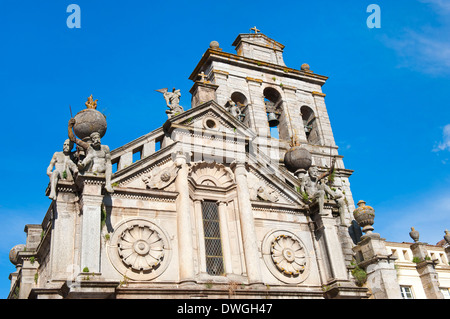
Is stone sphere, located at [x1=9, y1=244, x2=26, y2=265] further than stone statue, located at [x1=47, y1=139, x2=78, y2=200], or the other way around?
stone sphere, located at [x1=9, y1=244, x2=26, y2=265]

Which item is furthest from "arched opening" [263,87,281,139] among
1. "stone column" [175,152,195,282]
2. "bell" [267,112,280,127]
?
"stone column" [175,152,195,282]

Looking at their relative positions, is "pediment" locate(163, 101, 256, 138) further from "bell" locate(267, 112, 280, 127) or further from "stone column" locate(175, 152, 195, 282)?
"bell" locate(267, 112, 280, 127)

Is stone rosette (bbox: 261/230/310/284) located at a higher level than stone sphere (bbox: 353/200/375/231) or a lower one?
lower

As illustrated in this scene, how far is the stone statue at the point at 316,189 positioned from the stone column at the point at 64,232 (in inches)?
380

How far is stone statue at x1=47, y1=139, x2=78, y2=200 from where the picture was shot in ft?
53.9

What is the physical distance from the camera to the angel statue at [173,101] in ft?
67.2

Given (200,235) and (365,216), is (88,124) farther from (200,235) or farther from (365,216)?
(365,216)

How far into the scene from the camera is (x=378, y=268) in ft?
65.7

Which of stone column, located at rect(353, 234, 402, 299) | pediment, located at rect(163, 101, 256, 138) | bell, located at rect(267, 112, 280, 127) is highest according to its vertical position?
bell, located at rect(267, 112, 280, 127)

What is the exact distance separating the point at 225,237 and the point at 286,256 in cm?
253

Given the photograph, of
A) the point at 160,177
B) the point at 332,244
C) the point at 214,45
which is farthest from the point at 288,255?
the point at 214,45

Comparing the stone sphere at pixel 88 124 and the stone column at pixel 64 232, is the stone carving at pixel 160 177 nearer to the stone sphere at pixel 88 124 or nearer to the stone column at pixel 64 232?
the stone sphere at pixel 88 124

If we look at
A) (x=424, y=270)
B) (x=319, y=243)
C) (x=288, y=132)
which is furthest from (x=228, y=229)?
(x=288, y=132)

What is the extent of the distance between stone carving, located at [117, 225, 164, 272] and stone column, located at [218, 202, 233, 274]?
2.54 meters
